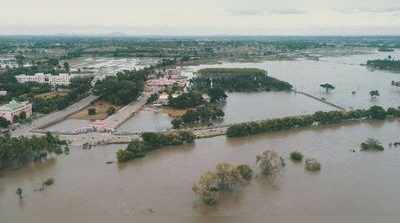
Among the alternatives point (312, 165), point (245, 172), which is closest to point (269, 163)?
point (245, 172)

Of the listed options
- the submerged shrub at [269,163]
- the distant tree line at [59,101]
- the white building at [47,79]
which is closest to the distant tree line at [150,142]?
the submerged shrub at [269,163]

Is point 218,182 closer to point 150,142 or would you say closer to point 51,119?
point 150,142

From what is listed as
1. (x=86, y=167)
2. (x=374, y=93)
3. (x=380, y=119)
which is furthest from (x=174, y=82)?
(x=86, y=167)

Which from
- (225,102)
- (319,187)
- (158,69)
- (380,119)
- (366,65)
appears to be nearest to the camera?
(319,187)

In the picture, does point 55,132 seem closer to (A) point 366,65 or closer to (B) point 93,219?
(B) point 93,219

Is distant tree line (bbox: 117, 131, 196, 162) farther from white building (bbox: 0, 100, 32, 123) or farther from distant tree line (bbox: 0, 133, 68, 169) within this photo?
white building (bbox: 0, 100, 32, 123)

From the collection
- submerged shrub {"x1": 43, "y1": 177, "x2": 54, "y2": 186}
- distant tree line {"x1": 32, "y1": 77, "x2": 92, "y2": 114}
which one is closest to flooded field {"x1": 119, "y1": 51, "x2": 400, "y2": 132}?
distant tree line {"x1": 32, "y1": 77, "x2": 92, "y2": 114}

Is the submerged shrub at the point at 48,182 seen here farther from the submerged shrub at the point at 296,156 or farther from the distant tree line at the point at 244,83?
the distant tree line at the point at 244,83
